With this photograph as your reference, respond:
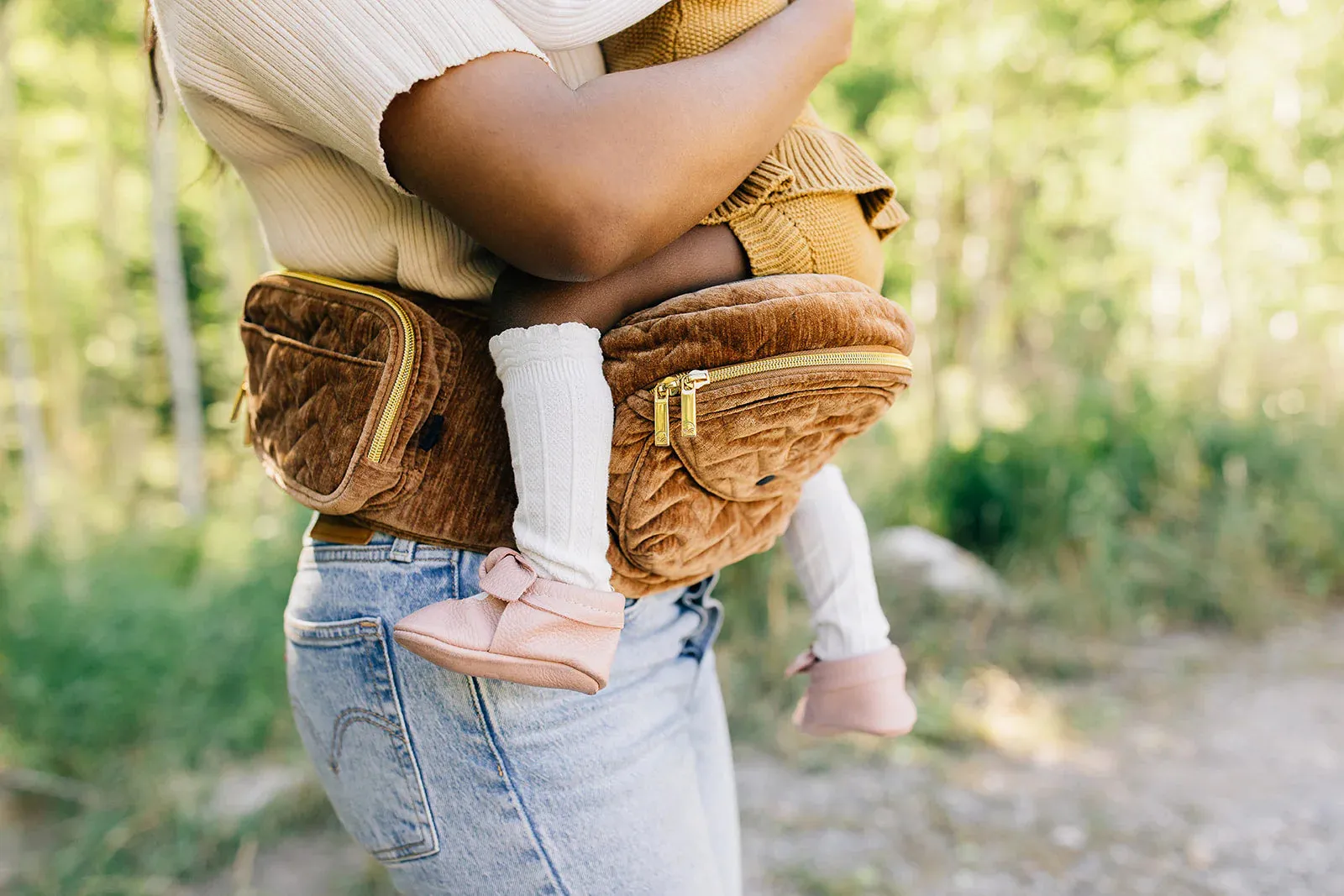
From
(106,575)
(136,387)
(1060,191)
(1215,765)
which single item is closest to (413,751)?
(1215,765)

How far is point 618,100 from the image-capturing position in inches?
27.7

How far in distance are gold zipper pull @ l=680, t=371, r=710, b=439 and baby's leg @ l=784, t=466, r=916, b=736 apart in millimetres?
391

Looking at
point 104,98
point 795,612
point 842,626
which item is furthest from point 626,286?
point 104,98

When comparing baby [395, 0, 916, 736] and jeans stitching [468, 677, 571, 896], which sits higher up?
baby [395, 0, 916, 736]

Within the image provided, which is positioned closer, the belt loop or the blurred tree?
the belt loop

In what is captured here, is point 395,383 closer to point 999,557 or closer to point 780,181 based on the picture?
point 780,181

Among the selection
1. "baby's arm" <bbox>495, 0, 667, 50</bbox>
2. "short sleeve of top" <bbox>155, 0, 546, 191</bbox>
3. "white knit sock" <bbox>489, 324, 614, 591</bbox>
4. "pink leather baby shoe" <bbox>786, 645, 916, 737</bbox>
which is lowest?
"pink leather baby shoe" <bbox>786, 645, 916, 737</bbox>

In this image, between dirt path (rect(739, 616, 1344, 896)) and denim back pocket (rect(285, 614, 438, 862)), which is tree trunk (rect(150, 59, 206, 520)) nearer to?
dirt path (rect(739, 616, 1344, 896))

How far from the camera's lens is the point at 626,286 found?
2.75 feet

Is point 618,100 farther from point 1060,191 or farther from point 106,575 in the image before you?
point 1060,191

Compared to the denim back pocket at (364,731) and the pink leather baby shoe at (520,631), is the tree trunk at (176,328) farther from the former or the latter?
the pink leather baby shoe at (520,631)

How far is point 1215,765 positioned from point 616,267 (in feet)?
12.3

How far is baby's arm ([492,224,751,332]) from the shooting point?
818 millimetres

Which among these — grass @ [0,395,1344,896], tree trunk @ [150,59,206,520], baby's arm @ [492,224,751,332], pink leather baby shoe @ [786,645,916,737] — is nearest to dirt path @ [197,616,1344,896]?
grass @ [0,395,1344,896]
